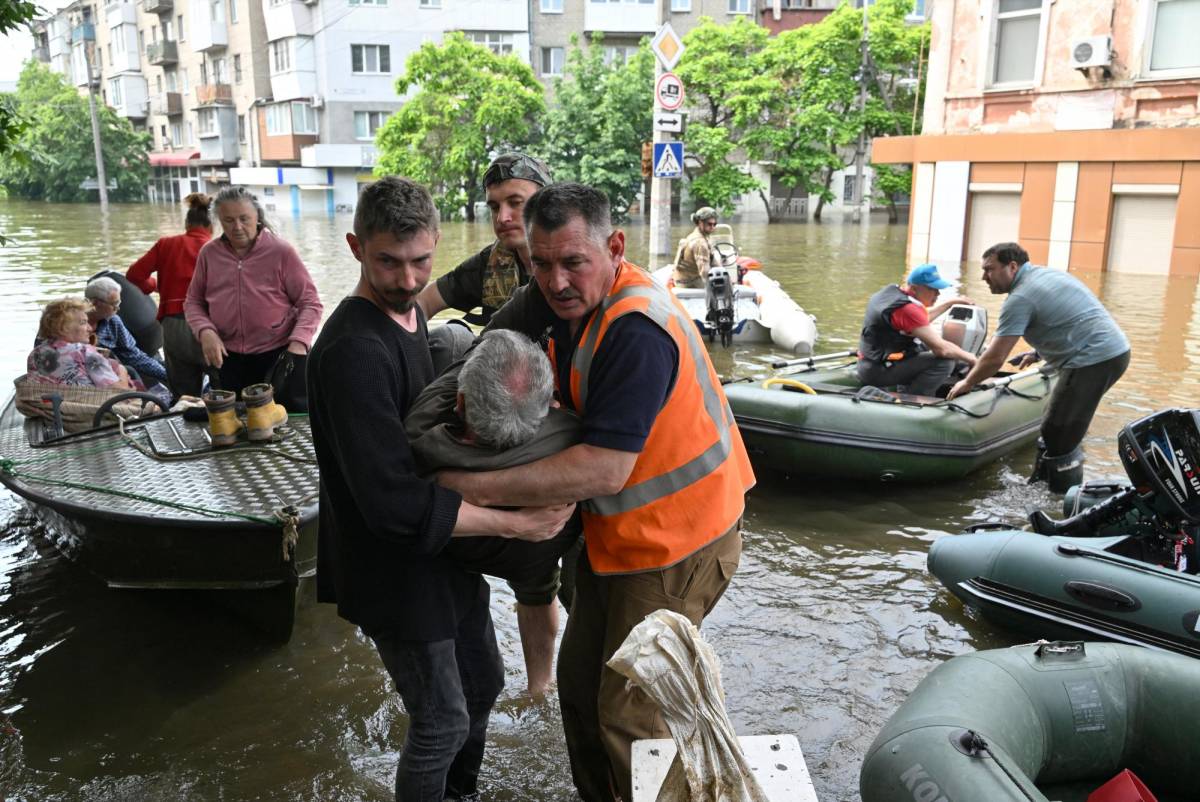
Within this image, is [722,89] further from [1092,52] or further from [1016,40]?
[1092,52]

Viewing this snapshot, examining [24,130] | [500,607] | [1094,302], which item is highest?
[24,130]

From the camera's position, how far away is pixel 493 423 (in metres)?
2.13

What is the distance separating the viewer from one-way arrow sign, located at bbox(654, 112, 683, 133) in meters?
16.5

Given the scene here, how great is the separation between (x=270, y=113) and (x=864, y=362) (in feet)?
144

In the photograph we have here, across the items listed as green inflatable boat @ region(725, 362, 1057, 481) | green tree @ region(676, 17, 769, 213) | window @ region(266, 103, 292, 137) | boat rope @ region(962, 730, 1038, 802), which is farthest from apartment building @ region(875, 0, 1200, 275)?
window @ region(266, 103, 292, 137)

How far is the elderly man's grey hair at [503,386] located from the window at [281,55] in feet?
148

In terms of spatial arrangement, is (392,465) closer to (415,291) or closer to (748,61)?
(415,291)

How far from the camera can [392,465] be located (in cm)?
212

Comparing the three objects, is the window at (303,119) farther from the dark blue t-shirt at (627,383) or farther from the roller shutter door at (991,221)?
the dark blue t-shirt at (627,383)

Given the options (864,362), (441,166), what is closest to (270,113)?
(441,166)

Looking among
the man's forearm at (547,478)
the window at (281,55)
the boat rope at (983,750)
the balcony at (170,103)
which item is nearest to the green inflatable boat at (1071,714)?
the boat rope at (983,750)

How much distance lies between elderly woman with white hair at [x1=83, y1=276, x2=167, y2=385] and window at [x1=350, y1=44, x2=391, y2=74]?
121ft

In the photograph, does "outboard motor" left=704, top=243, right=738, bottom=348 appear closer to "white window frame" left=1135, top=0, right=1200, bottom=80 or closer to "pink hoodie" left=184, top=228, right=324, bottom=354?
"pink hoodie" left=184, top=228, right=324, bottom=354

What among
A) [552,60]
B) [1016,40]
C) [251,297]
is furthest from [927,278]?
[552,60]
